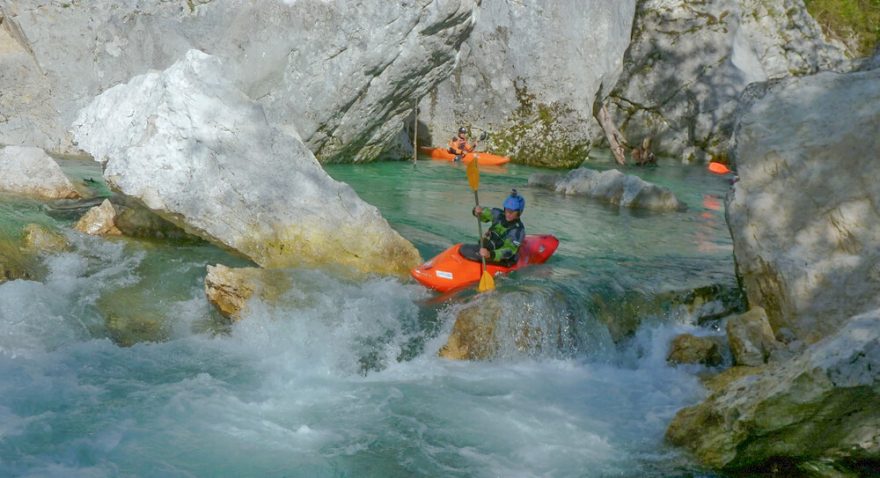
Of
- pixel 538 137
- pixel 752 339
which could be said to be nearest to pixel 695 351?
pixel 752 339

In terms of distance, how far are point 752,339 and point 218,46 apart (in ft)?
27.7

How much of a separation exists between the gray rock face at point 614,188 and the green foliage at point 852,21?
14192 mm

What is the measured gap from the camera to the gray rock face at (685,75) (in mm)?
18562

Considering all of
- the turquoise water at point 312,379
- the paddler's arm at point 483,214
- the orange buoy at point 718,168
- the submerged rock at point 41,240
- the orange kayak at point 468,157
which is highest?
the paddler's arm at point 483,214

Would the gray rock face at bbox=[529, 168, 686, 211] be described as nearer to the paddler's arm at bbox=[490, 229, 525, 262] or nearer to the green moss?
the green moss

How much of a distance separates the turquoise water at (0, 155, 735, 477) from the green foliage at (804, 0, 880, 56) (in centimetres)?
1827

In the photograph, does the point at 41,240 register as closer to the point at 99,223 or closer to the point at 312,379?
the point at 99,223

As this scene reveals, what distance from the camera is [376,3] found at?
441 inches

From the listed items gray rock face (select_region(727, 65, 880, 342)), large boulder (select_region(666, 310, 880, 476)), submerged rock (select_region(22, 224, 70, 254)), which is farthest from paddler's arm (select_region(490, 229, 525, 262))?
submerged rock (select_region(22, 224, 70, 254))

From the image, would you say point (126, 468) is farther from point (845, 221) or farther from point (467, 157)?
point (467, 157)

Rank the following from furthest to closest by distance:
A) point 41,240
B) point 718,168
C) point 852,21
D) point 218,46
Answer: point 852,21 → point 718,168 → point 218,46 → point 41,240

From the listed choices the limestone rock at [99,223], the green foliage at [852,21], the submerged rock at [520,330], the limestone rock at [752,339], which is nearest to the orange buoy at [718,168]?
the green foliage at [852,21]

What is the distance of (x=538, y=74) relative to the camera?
1548 centimetres

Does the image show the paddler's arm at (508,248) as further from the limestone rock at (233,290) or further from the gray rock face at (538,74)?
the gray rock face at (538,74)
